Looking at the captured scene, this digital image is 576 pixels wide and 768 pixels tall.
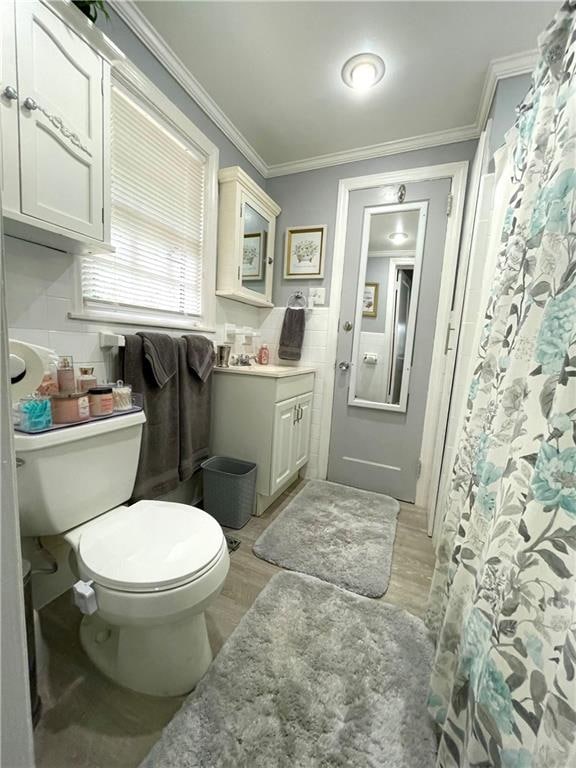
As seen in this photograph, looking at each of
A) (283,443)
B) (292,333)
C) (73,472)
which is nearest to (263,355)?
(292,333)

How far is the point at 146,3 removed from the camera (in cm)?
120

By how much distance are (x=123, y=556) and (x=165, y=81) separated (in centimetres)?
199

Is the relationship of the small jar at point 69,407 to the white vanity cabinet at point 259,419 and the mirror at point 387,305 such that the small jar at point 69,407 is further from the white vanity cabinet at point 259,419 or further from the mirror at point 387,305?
the mirror at point 387,305

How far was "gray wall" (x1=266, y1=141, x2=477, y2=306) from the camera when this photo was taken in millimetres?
1958

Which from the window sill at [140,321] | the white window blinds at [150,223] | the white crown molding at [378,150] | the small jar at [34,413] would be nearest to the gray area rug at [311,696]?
the small jar at [34,413]

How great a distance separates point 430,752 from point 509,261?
130 cm

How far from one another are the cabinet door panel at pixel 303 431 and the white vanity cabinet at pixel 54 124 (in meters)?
1.44

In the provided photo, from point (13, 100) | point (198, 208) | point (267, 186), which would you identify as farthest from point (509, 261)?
point (267, 186)

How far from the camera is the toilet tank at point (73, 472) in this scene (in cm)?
88

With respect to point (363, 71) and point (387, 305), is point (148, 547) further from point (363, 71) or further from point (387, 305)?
point (363, 71)

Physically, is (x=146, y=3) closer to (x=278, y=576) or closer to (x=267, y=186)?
(x=267, y=186)

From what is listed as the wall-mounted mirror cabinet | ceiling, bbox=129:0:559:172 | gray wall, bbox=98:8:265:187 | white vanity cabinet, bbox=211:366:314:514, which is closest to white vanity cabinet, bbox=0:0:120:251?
gray wall, bbox=98:8:265:187

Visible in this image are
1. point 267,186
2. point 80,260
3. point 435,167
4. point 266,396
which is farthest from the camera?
point 267,186

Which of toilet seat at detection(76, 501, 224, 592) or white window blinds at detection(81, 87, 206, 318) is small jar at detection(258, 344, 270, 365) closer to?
white window blinds at detection(81, 87, 206, 318)
